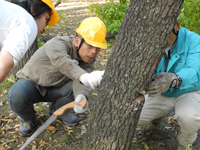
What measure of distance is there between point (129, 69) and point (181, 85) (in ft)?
2.07

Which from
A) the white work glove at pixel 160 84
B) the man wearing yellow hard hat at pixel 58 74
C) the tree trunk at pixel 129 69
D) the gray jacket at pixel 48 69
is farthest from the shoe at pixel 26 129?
the white work glove at pixel 160 84

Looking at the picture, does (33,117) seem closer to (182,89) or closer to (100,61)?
(182,89)

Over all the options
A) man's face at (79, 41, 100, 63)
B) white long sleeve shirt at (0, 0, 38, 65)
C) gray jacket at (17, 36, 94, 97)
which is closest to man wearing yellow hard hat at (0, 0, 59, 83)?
white long sleeve shirt at (0, 0, 38, 65)

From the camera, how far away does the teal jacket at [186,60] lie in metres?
2.07

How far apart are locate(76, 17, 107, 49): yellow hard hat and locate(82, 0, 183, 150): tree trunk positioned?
628 millimetres

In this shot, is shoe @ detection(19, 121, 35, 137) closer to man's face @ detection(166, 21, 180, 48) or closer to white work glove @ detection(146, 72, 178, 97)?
white work glove @ detection(146, 72, 178, 97)

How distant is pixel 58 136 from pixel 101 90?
101cm

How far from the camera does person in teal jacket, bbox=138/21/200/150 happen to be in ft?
6.50

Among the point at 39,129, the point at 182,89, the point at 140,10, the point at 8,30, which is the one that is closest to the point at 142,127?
the point at 182,89

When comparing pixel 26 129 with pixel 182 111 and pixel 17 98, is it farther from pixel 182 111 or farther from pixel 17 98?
pixel 182 111

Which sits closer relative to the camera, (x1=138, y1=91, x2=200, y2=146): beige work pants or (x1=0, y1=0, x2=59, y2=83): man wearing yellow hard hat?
(x1=0, y1=0, x2=59, y2=83): man wearing yellow hard hat

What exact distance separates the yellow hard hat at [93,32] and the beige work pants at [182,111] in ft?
2.90

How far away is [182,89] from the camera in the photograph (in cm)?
226

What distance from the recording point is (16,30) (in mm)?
1432
